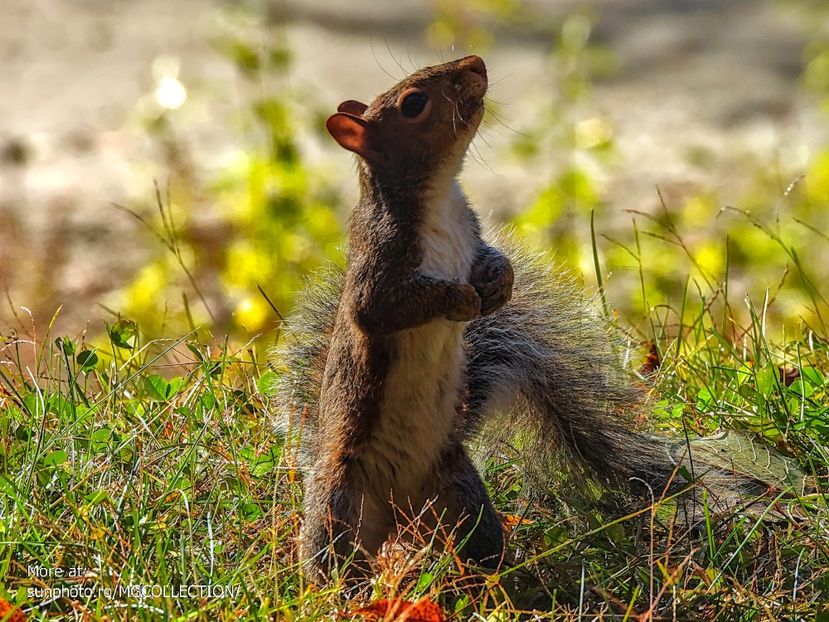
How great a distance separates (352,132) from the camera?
6.84ft

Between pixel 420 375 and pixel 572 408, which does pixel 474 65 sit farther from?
pixel 572 408

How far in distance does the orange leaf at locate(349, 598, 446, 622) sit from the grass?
26 mm

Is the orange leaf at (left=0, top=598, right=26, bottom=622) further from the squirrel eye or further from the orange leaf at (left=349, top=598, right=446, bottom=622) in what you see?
the squirrel eye

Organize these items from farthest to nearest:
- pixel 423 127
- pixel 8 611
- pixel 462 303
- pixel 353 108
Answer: pixel 353 108
pixel 423 127
pixel 462 303
pixel 8 611

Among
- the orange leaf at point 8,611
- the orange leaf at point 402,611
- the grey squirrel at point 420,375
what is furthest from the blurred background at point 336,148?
the orange leaf at point 8,611

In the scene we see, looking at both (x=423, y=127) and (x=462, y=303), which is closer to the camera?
(x=462, y=303)

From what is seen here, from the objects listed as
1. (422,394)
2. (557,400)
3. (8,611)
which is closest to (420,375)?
(422,394)

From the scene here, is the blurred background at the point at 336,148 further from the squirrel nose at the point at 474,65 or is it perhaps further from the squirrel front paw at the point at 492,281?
the squirrel nose at the point at 474,65

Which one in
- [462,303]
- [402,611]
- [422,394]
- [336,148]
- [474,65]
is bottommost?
[402,611]

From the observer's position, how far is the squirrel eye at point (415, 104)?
2.08 metres

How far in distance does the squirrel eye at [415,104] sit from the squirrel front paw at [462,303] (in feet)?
1.01

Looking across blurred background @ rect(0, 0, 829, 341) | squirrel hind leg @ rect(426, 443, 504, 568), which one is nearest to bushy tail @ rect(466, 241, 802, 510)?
squirrel hind leg @ rect(426, 443, 504, 568)

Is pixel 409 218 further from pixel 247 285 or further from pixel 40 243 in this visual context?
pixel 40 243

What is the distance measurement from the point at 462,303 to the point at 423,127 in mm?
317
